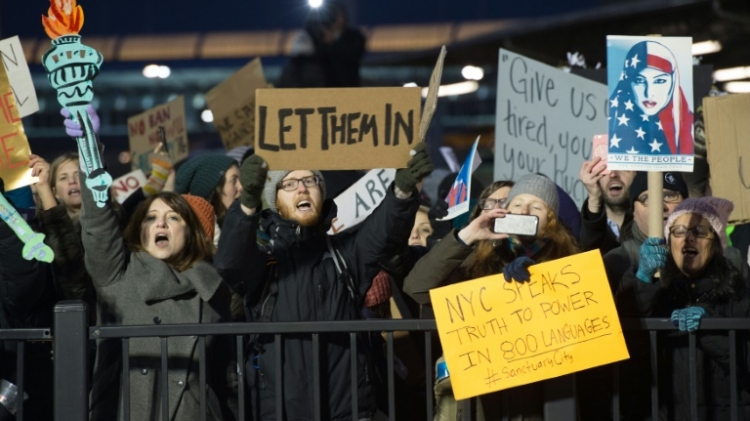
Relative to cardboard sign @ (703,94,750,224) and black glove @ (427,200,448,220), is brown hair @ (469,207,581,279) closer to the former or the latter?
Answer: black glove @ (427,200,448,220)

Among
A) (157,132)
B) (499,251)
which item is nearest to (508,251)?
(499,251)

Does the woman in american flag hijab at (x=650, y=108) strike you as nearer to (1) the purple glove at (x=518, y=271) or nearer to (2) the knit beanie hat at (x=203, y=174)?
(1) the purple glove at (x=518, y=271)

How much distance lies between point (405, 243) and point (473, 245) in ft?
0.91

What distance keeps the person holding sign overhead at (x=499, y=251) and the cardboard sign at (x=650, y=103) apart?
44 cm

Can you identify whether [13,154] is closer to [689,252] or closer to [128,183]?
[128,183]

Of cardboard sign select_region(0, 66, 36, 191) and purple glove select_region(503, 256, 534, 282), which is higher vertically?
cardboard sign select_region(0, 66, 36, 191)

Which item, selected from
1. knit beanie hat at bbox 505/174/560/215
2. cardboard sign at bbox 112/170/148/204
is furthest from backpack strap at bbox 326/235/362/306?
cardboard sign at bbox 112/170/148/204

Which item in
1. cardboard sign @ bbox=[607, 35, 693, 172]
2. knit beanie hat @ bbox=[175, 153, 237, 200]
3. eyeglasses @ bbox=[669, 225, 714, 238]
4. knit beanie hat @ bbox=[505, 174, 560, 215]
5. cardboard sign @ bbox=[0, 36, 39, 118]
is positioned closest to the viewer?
knit beanie hat @ bbox=[505, 174, 560, 215]

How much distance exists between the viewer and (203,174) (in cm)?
689

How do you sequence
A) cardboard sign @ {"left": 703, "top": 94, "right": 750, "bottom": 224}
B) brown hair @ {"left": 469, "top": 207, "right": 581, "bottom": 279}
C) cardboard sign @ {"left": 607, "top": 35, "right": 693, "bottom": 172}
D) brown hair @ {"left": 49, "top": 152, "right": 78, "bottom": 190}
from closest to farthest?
brown hair @ {"left": 469, "top": 207, "right": 581, "bottom": 279}
cardboard sign @ {"left": 607, "top": 35, "right": 693, "bottom": 172}
cardboard sign @ {"left": 703, "top": 94, "right": 750, "bottom": 224}
brown hair @ {"left": 49, "top": 152, "right": 78, "bottom": 190}

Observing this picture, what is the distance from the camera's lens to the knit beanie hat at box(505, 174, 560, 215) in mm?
5051

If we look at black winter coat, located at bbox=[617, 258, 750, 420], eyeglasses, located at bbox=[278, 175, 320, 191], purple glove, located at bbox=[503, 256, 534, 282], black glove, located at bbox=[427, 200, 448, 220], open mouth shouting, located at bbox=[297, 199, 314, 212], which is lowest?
black winter coat, located at bbox=[617, 258, 750, 420]

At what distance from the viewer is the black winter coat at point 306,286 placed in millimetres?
4758

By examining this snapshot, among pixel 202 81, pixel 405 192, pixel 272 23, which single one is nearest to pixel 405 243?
pixel 405 192
